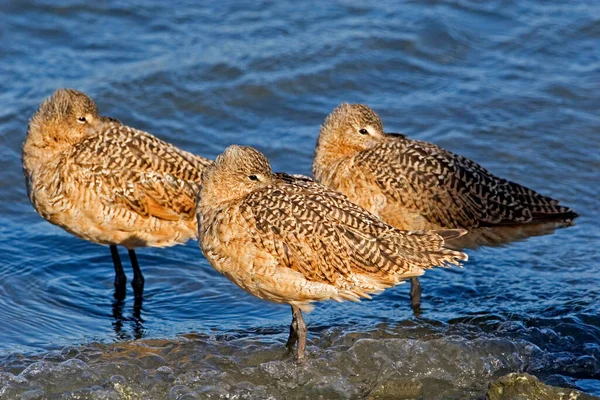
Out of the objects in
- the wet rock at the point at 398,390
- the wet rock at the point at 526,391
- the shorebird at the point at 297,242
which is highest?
the shorebird at the point at 297,242

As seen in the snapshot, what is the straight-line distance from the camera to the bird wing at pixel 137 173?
27.7 ft

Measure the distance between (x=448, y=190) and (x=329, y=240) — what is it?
1.80 meters

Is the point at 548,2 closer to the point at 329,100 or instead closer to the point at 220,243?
A: the point at 329,100

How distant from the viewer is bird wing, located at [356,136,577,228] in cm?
832

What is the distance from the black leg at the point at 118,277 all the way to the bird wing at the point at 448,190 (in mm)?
2158

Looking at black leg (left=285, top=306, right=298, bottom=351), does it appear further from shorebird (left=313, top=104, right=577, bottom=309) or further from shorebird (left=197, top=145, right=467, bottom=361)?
shorebird (left=313, top=104, right=577, bottom=309)

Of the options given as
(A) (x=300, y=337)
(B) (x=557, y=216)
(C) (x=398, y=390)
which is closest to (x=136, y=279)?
(A) (x=300, y=337)

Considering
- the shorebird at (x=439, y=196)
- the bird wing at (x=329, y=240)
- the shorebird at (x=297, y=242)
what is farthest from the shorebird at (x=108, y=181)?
the bird wing at (x=329, y=240)

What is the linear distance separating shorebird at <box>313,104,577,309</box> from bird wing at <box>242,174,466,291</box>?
1.21 m

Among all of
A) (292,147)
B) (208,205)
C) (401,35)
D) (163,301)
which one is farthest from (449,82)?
(208,205)

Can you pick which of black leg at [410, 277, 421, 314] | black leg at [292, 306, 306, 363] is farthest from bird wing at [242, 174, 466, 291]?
black leg at [410, 277, 421, 314]

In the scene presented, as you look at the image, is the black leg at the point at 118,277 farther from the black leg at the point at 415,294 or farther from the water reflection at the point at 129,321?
the black leg at the point at 415,294

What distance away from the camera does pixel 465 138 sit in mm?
11602

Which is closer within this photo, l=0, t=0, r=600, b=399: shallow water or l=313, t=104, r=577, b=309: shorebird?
l=0, t=0, r=600, b=399: shallow water
